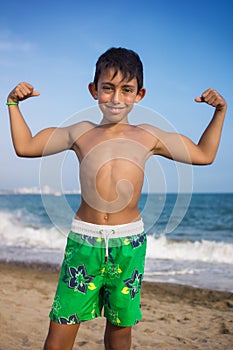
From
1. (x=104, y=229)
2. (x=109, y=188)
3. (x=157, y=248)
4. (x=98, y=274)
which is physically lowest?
(x=157, y=248)

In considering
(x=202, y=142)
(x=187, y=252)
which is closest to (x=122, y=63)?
(x=202, y=142)

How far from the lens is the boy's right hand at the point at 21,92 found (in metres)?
2.47

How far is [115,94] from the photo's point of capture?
2.49m

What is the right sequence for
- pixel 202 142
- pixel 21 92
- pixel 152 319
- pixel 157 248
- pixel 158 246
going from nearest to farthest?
pixel 21 92 < pixel 202 142 < pixel 152 319 < pixel 157 248 < pixel 158 246

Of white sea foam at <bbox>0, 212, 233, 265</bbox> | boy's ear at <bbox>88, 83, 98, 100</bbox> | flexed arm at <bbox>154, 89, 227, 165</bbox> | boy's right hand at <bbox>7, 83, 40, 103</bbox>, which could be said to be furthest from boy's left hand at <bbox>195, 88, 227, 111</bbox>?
white sea foam at <bbox>0, 212, 233, 265</bbox>

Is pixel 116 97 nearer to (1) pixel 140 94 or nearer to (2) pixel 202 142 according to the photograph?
(1) pixel 140 94

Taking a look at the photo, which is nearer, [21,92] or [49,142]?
[21,92]

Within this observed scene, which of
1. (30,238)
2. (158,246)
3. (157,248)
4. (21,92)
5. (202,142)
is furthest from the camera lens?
(30,238)

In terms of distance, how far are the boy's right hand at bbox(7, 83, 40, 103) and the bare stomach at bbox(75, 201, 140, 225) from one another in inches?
26.5

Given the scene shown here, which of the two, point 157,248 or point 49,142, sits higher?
point 49,142

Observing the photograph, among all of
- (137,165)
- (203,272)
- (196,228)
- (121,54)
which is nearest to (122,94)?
(121,54)

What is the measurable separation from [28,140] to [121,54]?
0.71 metres

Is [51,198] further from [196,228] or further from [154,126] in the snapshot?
[196,228]

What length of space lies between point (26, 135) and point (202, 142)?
990 millimetres
